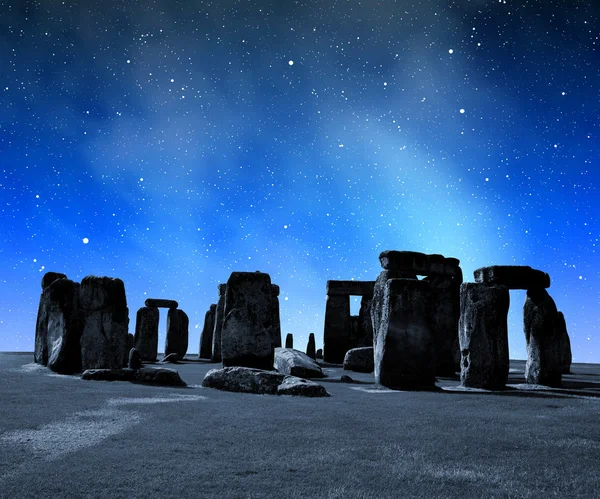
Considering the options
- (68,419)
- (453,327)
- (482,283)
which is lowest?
(68,419)

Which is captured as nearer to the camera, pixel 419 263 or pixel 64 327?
pixel 64 327

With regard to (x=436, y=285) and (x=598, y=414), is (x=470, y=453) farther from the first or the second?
(x=436, y=285)

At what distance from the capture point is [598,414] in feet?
21.3

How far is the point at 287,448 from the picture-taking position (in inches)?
Result: 161

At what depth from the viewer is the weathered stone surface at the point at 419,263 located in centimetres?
1341

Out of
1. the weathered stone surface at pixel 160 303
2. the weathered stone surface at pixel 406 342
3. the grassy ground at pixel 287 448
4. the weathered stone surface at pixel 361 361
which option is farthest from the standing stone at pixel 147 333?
the grassy ground at pixel 287 448

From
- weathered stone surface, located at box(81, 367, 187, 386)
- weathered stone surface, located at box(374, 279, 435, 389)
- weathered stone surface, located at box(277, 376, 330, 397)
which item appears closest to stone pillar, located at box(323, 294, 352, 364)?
weathered stone surface, located at box(374, 279, 435, 389)

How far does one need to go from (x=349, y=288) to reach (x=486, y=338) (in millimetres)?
10908

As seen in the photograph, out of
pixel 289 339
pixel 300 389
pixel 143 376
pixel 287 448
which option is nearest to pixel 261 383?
pixel 300 389

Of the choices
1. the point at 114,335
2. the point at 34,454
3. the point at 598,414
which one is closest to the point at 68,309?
the point at 114,335

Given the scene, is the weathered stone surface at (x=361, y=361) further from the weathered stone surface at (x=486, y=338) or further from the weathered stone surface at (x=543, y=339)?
the weathered stone surface at (x=486, y=338)

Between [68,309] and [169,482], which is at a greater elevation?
[68,309]

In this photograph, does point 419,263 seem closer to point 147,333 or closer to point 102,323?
point 102,323

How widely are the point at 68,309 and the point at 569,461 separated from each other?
989 cm
